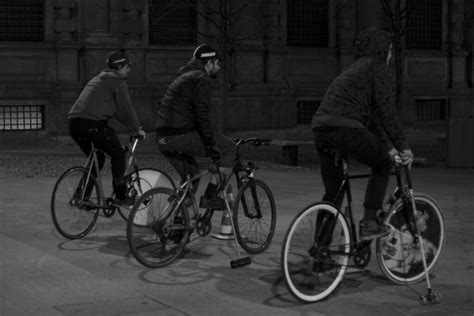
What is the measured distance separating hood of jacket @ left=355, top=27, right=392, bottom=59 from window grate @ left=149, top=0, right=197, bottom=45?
1622 cm

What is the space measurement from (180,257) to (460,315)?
2.76 meters

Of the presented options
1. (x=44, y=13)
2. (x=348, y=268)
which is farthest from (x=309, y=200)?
(x=44, y=13)

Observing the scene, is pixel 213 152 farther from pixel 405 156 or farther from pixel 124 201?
pixel 405 156

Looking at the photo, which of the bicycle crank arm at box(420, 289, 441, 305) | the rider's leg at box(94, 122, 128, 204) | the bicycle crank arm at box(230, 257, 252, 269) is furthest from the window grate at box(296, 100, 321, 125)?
the bicycle crank arm at box(420, 289, 441, 305)

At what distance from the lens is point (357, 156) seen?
7418 millimetres

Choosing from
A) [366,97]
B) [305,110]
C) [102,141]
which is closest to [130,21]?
[305,110]

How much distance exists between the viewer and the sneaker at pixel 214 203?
901 centimetres

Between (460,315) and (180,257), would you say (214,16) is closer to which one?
(180,257)

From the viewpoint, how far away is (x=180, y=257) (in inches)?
346

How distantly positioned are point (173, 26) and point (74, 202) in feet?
48.3

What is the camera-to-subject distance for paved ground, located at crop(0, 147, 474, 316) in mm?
6961

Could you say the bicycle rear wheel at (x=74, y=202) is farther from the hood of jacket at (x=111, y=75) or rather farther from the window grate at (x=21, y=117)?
the window grate at (x=21, y=117)

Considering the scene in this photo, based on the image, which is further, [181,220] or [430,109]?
[430,109]

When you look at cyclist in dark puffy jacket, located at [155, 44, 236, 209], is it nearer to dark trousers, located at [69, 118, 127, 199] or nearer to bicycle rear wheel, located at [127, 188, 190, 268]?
bicycle rear wheel, located at [127, 188, 190, 268]
